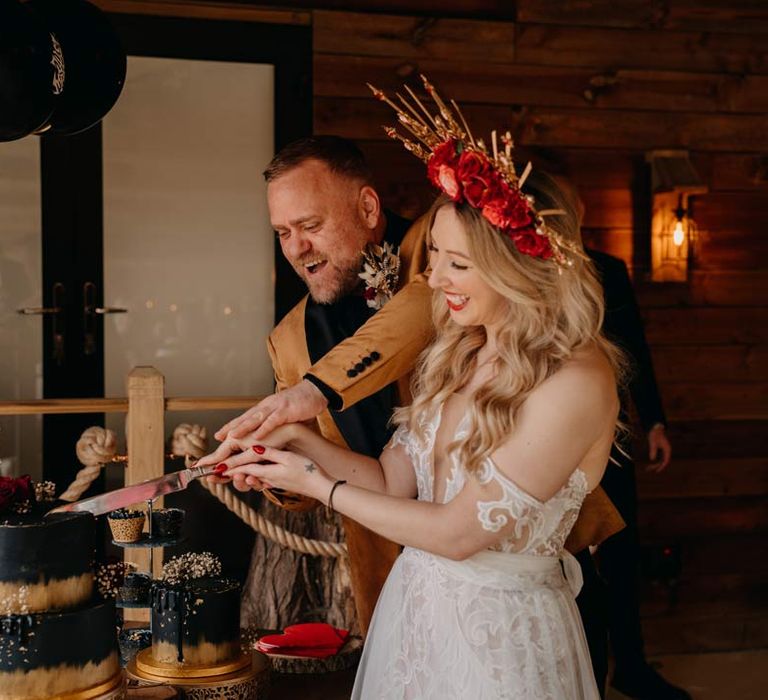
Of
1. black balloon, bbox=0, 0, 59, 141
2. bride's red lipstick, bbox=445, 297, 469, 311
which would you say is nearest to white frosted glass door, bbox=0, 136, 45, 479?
black balloon, bbox=0, 0, 59, 141

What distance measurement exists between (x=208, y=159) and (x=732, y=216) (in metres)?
2.26

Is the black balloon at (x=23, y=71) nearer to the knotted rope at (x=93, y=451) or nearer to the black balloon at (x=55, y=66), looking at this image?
the black balloon at (x=55, y=66)

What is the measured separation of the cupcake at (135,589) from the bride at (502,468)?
390 mm

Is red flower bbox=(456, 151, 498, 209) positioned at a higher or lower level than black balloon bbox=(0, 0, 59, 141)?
lower

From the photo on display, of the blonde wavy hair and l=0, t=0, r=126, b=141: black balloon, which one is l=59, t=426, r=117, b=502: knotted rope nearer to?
l=0, t=0, r=126, b=141: black balloon

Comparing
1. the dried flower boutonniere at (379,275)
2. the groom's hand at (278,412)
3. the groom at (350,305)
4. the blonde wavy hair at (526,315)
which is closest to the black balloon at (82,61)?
the groom at (350,305)

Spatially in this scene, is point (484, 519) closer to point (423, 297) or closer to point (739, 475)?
point (423, 297)

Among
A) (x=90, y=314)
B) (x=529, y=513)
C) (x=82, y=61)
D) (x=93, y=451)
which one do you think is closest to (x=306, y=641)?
(x=529, y=513)

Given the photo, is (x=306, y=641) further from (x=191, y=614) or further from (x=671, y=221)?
(x=671, y=221)

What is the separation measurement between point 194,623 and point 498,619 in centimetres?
51

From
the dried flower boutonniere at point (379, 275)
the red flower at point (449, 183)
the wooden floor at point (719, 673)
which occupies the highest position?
the red flower at point (449, 183)

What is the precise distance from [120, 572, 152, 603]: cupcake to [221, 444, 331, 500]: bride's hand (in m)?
0.30

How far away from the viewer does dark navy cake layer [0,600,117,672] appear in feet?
5.16

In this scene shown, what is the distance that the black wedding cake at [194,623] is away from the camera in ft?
5.88
